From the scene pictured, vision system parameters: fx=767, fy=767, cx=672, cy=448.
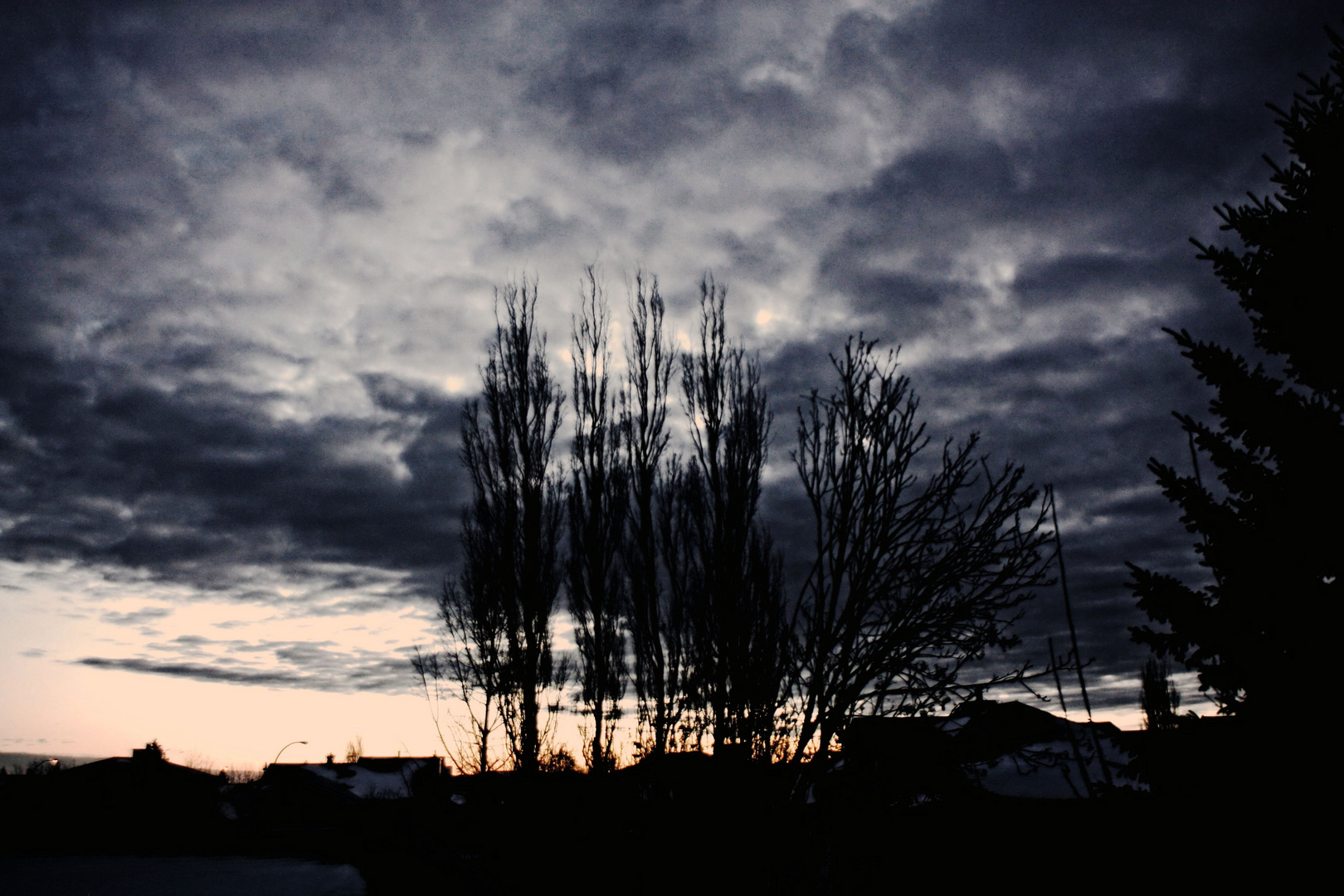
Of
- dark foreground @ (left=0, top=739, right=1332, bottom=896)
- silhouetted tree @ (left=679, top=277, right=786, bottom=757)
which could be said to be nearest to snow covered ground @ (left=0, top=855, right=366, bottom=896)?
dark foreground @ (left=0, top=739, right=1332, bottom=896)

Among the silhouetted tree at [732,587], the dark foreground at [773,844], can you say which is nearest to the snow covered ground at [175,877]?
the dark foreground at [773,844]

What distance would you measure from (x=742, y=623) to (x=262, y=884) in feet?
59.4

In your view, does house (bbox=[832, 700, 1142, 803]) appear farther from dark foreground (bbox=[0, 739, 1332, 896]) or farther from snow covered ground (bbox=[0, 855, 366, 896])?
snow covered ground (bbox=[0, 855, 366, 896])

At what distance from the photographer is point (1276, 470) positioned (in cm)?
733

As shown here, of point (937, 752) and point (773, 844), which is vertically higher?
point (937, 752)

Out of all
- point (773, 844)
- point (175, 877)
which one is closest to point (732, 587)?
point (773, 844)

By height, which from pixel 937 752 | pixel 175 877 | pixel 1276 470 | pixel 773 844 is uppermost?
pixel 1276 470

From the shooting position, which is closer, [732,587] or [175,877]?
[732,587]

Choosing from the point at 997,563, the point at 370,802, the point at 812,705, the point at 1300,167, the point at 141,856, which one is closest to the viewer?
the point at 997,563

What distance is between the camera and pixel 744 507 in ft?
39.1

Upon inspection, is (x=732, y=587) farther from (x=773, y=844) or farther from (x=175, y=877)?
(x=175, y=877)

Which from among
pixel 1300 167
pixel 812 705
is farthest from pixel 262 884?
pixel 1300 167

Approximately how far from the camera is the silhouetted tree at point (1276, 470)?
6.48 m

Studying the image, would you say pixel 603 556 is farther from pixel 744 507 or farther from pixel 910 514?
pixel 910 514
